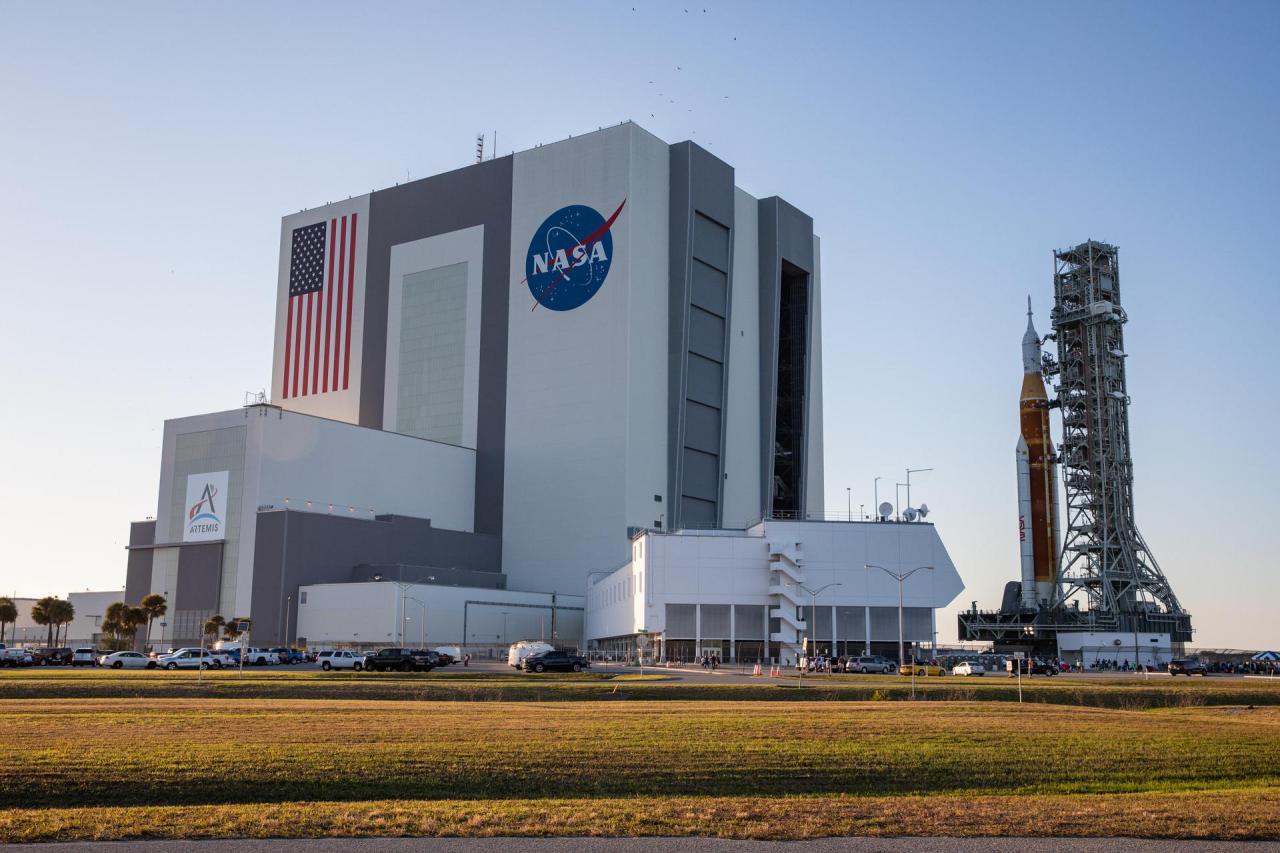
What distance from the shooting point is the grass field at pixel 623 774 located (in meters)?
16.8

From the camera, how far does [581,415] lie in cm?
12062

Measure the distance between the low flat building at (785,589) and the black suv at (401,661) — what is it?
26.5 m

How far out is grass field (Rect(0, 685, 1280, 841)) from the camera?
55.2 ft

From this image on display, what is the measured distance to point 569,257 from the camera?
124 metres

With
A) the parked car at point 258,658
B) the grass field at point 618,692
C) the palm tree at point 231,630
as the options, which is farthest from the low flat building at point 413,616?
the grass field at point 618,692

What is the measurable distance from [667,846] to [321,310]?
138m

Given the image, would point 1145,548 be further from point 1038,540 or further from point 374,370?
point 374,370

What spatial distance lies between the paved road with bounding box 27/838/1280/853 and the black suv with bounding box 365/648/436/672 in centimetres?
5874

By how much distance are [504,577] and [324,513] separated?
2029 cm

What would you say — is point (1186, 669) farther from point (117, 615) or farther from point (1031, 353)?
point (117, 615)

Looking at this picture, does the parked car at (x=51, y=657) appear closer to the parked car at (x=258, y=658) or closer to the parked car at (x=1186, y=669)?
the parked car at (x=258, y=658)

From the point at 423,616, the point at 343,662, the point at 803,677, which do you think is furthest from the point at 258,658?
the point at 803,677

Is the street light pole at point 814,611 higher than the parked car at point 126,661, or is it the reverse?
the street light pole at point 814,611

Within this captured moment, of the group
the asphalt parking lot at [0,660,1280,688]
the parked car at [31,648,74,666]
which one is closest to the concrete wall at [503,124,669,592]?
the asphalt parking lot at [0,660,1280,688]
